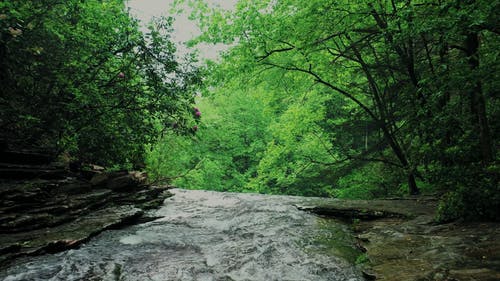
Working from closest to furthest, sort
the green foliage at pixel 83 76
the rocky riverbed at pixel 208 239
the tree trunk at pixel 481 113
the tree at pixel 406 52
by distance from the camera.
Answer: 1. the rocky riverbed at pixel 208 239
2. the tree at pixel 406 52
3. the tree trunk at pixel 481 113
4. the green foliage at pixel 83 76

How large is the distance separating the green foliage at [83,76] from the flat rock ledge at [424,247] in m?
5.38

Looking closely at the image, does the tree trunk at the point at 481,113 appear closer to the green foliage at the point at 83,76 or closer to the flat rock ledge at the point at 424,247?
the flat rock ledge at the point at 424,247

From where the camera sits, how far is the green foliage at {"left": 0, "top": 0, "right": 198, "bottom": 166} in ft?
18.6

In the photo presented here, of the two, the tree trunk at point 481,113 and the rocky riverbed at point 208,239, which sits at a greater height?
the tree trunk at point 481,113

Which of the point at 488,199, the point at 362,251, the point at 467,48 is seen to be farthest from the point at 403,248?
the point at 467,48

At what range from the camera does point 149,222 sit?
756 cm

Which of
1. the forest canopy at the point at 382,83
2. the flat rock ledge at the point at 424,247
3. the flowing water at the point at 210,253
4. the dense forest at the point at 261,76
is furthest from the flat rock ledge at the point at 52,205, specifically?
the flat rock ledge at the point at 424,247

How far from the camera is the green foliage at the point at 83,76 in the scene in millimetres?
5668

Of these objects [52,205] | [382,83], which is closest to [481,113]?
[382,83]

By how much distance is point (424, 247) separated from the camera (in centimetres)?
454

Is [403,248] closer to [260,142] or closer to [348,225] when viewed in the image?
[348,225]

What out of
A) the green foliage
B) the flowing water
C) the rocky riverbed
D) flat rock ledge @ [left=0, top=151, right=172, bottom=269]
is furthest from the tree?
flat rock ledge @ [left=0, top=151, right=172, bottom=269]

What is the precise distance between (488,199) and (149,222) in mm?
7113

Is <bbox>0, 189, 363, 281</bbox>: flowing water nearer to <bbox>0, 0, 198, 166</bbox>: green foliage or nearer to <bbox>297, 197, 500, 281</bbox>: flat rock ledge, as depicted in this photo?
<bbox>297, 197, 500, 281</bbox>: flat rock ledge
